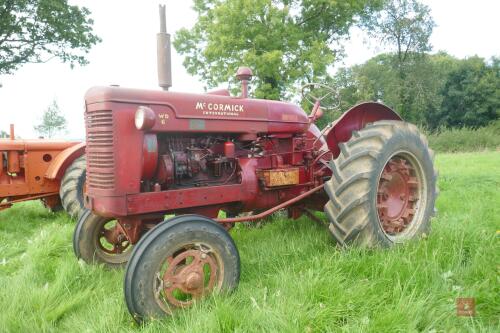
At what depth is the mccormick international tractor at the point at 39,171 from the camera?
17.3 feet

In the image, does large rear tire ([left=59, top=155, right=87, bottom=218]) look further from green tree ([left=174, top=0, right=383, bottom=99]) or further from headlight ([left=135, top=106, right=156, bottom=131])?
green tree ([left=174, top=0, right=383, bottom=99])

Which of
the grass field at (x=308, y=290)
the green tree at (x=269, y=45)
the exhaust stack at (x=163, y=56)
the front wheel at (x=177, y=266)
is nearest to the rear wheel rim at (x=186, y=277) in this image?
the front wheel at (x=177, y=266)

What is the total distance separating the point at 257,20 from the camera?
19.0 m

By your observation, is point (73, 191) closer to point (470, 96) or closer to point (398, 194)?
point (398, 194)

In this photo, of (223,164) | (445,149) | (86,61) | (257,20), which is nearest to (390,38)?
(445,149)

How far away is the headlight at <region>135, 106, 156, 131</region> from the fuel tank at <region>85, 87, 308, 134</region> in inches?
4.6

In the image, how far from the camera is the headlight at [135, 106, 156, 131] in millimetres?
2459

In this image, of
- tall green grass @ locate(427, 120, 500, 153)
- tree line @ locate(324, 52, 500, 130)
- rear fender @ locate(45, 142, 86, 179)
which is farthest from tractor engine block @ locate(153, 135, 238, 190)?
tree line @ locate(324, 52, 500, 130)

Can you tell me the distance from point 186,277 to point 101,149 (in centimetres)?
104

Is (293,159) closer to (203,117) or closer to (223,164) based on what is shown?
(223,164)

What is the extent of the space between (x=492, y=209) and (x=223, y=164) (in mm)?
3184

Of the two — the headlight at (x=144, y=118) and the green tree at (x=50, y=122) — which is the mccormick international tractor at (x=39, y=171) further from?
the green tree at (x=50, y=122)

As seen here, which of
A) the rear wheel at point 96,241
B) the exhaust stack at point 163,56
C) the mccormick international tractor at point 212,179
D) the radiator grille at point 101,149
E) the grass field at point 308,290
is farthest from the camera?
the rear wheel at point 96,241

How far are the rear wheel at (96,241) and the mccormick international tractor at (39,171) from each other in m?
2.12
